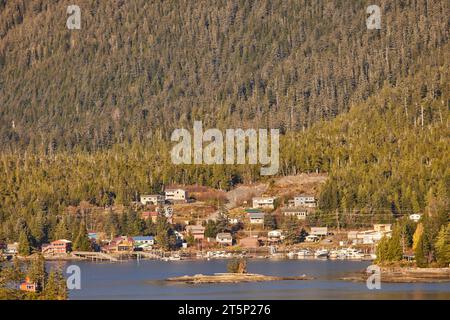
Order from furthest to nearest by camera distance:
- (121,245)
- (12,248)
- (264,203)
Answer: (264,203) → (12,248) → (121,245)

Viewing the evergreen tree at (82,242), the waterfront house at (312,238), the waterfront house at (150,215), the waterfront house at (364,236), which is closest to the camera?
the waterfront house at (364,236)

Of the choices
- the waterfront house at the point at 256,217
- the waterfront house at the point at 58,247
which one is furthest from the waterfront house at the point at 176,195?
the waterfront house at the point at 58,247

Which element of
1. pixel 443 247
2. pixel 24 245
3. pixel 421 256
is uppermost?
pixel 443 247

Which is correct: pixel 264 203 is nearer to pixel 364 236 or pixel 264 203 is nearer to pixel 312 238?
pixel 312 238

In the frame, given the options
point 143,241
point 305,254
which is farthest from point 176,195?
point 305,254

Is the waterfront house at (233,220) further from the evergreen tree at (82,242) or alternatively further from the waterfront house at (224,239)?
the evergreen tree at (82,242)
